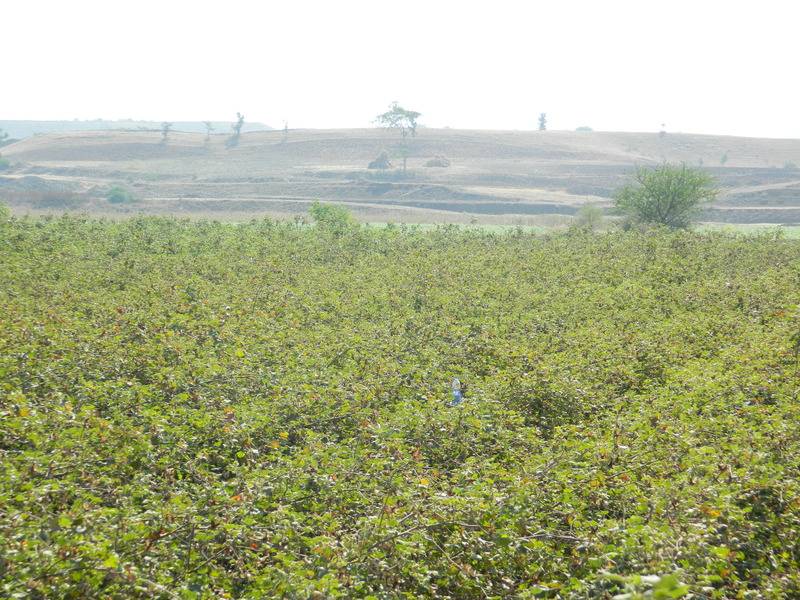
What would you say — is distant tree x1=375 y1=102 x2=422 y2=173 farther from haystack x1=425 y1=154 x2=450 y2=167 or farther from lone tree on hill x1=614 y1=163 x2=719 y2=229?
lone tree on hill x1=614 y1=163 x2=719 y2=229

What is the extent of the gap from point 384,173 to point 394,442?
79586mm

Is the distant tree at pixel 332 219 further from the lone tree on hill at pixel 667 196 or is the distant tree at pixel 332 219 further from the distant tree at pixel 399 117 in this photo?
the distant tree at pixel 399 117

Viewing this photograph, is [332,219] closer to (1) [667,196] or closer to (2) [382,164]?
(1) [667,196]

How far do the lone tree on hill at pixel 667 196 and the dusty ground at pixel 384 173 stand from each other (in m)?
15.9

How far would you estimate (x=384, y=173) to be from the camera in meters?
83.4

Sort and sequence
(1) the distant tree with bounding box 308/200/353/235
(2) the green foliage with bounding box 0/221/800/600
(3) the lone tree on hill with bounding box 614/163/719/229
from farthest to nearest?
(3) the lone tree on hill with bounding box 614/163/719/229 < (1) the distant tree with bounding box 308/200/353/235 < (2) the green foliage with bounding box 0/221/800/600

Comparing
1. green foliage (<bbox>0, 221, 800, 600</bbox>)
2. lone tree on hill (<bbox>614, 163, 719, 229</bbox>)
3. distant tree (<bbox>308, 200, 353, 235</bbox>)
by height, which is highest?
lone tree on hill (<bbox>614, 163, 719, 229</bbox>)

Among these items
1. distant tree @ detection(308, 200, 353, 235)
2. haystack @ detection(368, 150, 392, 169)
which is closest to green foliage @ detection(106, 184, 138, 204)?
distant tree @ detection(308, 200, 353, 235)

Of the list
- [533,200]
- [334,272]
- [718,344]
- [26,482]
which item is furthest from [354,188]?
[26,482]

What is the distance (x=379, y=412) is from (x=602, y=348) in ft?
13.9

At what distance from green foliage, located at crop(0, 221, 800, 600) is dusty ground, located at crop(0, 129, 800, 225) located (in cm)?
3546

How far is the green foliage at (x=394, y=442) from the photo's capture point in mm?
4094

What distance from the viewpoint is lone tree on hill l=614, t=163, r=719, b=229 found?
30.3 m

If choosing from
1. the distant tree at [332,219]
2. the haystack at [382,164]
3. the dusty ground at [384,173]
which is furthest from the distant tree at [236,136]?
the distant tree at [332,219]
